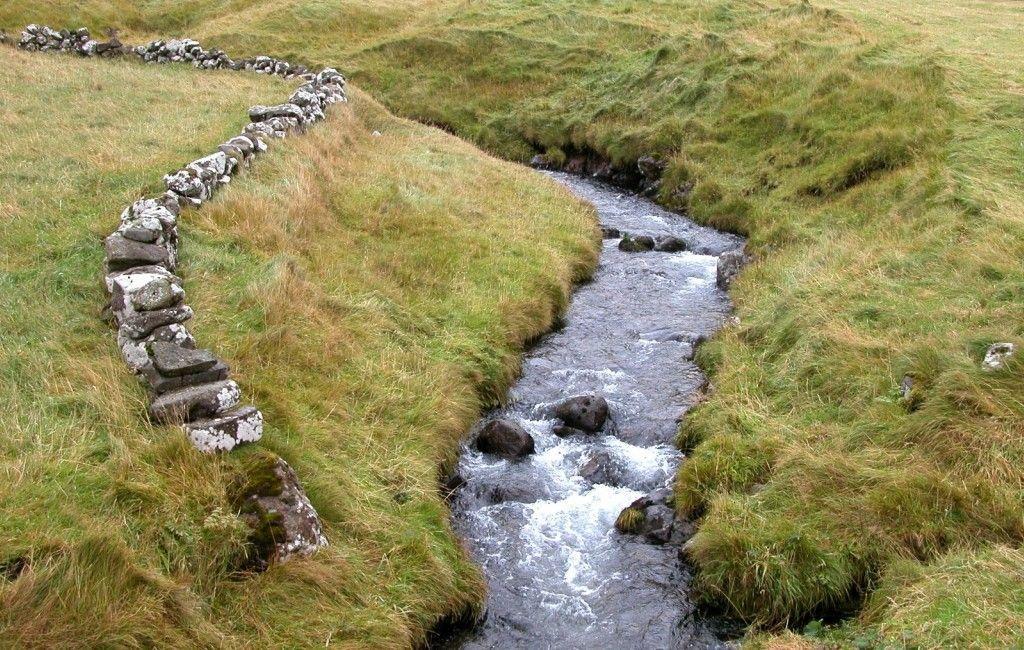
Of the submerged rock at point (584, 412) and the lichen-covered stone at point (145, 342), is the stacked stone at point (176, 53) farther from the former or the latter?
the lichen-covered stone at point (145, 342)

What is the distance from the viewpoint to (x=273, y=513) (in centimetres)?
855

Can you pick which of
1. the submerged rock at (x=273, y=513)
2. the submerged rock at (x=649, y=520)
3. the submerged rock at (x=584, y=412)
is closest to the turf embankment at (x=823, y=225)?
the submerged rock at (x=649, y=520)

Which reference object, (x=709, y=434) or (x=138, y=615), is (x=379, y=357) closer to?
(x=709, y=434)

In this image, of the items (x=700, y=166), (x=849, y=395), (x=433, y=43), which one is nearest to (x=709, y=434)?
(x=849, y=395)

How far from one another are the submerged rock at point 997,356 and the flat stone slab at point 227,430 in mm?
9414

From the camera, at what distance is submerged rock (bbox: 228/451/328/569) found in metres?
8.41

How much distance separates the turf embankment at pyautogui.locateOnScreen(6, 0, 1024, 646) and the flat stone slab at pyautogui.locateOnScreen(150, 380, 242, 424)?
6.16 metres

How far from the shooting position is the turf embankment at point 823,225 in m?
9.38

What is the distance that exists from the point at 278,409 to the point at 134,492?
8.23ft

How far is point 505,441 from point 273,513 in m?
A: 5.08

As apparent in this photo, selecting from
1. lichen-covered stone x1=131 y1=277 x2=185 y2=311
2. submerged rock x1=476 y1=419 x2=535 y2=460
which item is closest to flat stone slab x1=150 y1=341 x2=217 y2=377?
lichen-covered stone x1=131 y1=277 x2=185 y2=311

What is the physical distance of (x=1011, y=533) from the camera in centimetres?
883

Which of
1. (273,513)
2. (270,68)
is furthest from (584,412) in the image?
(270,68)

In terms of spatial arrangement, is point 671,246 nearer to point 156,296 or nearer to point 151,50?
point 156,296
